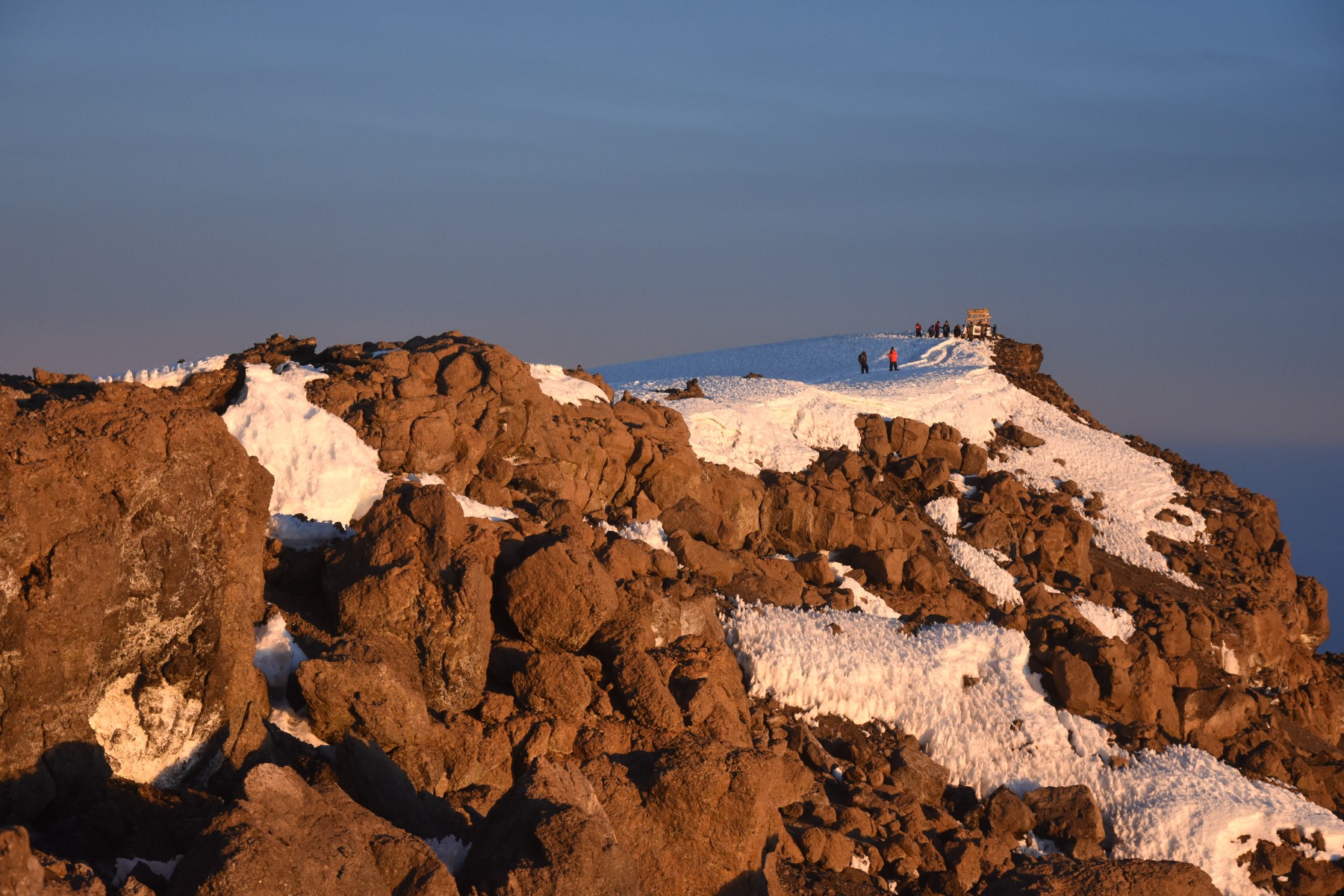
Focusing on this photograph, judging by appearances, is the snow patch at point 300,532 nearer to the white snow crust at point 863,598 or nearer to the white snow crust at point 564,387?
the white snow crust at point 564,387

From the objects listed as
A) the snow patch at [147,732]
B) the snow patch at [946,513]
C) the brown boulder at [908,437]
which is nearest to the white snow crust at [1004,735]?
the snow patch at [946,513]

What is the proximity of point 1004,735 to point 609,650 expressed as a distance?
8304 mm

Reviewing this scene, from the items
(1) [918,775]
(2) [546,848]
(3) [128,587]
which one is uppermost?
(3) [128,587]

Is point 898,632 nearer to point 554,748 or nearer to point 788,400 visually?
point 554,748

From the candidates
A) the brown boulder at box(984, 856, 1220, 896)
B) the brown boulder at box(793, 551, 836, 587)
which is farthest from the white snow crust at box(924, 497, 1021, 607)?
the brown boulder at box(984, 856, 1220, 896)

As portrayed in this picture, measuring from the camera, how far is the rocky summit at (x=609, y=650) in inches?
390

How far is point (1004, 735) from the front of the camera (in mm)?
20375

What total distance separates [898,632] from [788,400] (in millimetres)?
12362

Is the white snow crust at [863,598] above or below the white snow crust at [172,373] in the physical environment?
below

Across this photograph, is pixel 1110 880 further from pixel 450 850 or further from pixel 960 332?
pixel 960 332

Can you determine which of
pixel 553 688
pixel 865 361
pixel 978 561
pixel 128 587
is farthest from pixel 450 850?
pixel 865 361

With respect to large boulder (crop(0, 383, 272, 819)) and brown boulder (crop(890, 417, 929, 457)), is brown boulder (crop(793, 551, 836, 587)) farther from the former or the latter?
large boulder (crop(0, 383, 272, 819))

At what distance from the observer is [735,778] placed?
38.2 feet

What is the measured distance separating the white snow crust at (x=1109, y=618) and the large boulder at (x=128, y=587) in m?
20.1
